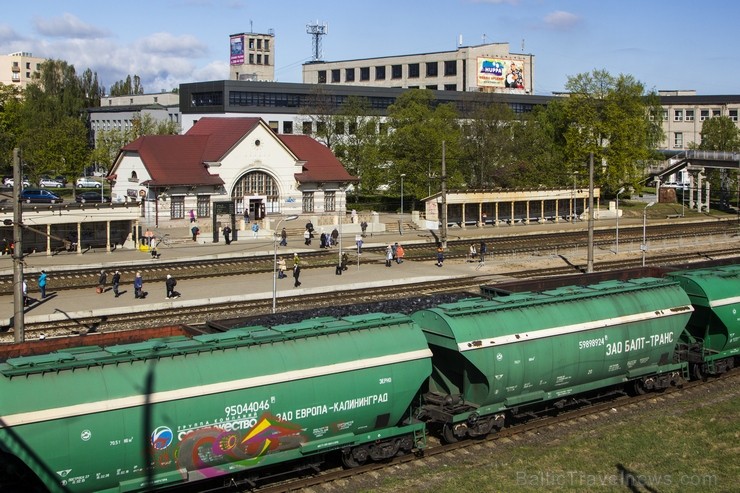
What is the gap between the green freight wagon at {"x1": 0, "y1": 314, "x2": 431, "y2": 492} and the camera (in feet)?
52.0

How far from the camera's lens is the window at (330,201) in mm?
77688

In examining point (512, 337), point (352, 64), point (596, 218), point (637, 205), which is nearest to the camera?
point (512, 337)

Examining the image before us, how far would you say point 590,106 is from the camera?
90188 mm

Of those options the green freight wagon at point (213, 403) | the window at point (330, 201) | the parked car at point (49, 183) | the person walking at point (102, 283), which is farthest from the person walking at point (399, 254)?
the parked car at point (49, 183)

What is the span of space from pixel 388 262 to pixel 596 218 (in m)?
40.3

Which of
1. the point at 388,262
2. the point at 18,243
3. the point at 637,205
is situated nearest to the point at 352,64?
the point at 637,205

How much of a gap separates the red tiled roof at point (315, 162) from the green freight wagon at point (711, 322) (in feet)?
165

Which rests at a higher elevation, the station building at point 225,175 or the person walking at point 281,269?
the station building at point 225,175

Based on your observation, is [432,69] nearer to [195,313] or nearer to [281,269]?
[281,269]

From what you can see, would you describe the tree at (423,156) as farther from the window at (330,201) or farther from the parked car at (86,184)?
the parked car at (86,184)

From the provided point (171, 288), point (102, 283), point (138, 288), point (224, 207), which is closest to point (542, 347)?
point (171, 288)

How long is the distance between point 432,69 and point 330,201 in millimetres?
62634

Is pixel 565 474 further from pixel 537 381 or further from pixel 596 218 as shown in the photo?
pixel 596 218

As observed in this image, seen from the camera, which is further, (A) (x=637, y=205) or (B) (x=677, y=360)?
Answer: (A) (x=637, y=205)
